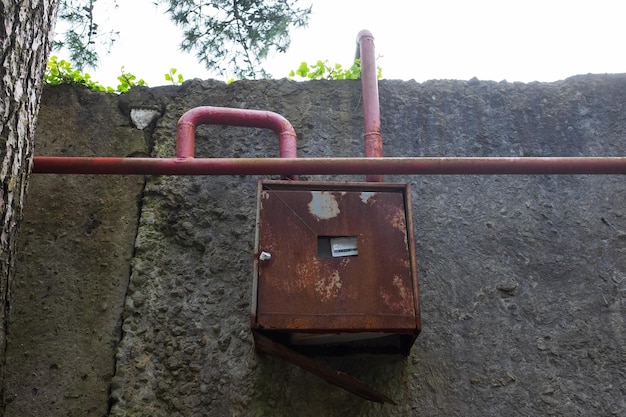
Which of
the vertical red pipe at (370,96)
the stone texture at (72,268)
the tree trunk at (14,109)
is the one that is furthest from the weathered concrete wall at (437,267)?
the tree trunk at (14,109)

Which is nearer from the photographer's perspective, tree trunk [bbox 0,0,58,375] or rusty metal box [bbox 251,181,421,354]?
tree trunk [bbox 0,0,58,375]

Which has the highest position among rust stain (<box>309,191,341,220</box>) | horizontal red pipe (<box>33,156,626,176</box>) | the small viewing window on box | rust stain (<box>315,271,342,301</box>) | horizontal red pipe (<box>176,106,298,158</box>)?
horizontal red pipe (<box>176,106,298,158</box>)

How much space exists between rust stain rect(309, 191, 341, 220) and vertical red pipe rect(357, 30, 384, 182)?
15.0 inches

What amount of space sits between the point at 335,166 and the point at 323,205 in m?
0.12

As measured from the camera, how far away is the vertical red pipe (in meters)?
2.16

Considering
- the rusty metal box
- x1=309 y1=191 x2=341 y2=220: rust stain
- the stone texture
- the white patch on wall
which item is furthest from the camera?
the white patch on wall

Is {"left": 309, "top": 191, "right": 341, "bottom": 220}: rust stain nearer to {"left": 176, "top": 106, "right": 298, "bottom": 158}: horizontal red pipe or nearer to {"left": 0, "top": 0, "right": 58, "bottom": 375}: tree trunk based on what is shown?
{"left": 176, "top": 106, "right": 298, "bottom": 158}: horizontal red pipe

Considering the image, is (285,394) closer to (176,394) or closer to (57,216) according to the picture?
(176,394)

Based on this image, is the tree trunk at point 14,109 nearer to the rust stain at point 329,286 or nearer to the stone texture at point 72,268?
the stone texture at point 72,268

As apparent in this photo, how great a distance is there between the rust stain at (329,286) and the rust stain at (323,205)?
19 centimetres

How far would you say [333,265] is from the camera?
5.67 feet

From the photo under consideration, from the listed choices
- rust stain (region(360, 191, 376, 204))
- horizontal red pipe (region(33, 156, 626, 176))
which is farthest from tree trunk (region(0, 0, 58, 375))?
rust stain (region(360, 191, 376, 204))

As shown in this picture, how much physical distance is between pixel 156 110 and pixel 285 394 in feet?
4.16

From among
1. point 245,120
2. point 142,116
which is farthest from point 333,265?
point 142,116
